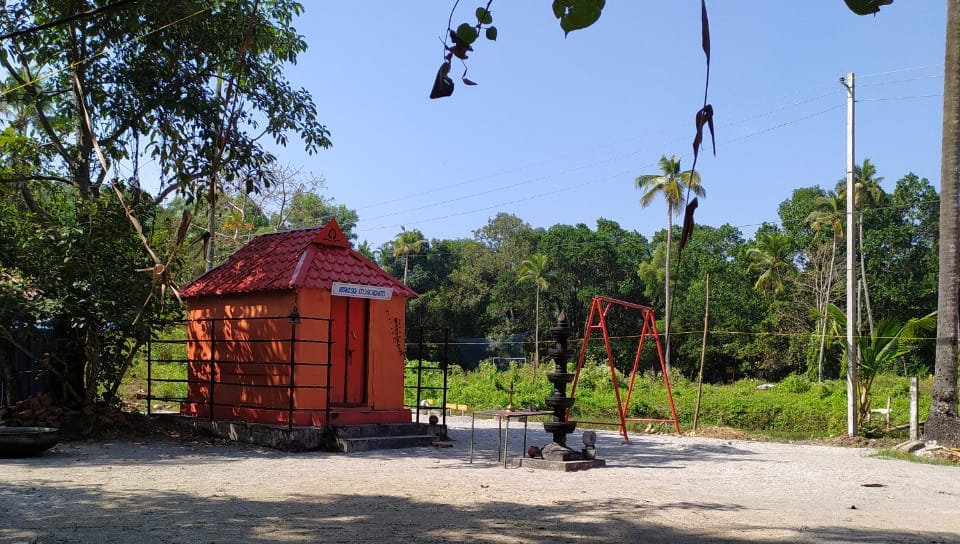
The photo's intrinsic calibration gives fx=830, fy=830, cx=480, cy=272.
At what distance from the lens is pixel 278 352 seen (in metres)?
13.4

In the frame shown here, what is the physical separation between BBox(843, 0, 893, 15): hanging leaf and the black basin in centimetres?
1197

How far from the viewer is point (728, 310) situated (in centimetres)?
4397

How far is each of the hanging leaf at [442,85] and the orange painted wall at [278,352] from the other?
1099 cm

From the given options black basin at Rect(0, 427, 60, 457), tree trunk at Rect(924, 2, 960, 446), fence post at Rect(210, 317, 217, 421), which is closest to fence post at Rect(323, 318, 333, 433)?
fence post at Rect(210, 317, 217, 421)

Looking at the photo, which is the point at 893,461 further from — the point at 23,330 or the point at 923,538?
the point at 23,330

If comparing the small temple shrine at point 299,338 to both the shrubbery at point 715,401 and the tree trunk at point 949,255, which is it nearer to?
the tree trunk at point 949,255

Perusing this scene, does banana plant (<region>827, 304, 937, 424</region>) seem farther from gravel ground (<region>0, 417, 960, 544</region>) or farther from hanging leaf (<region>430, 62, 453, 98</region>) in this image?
hanging leaf (<region>430, 62, 453, 98</region>)

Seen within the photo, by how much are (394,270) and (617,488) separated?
44.0 meters

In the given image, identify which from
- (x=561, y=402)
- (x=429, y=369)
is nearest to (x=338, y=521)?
(x=561, y=402)

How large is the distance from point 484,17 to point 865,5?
0.85m

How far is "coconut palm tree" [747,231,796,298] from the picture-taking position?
134ft

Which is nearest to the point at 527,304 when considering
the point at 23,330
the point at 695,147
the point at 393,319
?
the point at 393,319

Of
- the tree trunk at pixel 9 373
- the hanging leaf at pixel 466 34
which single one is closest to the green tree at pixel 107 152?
the tree trunk at pixel 9 373

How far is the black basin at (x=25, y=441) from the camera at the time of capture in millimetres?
11102
